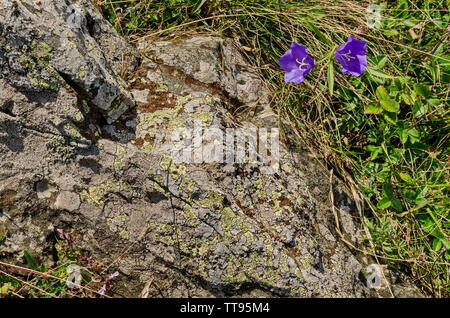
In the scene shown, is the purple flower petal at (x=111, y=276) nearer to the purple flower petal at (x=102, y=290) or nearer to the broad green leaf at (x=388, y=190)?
the purple flower petal at (x=102, y=290)

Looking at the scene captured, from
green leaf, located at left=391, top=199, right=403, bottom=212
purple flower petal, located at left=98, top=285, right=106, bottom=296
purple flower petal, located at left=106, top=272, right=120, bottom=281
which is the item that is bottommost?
green leaf, located at left=391, top=199, right=403, bottom=212

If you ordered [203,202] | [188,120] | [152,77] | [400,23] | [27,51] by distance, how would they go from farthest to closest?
[400,23] → [152,77] → [188,120] → [203,202] → [27,51]

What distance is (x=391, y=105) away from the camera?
2.26 metres

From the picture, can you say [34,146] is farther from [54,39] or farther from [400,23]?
[400,23]

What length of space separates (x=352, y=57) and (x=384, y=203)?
83cm

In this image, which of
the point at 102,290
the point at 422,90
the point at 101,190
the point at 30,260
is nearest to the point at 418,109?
the point at 422,90

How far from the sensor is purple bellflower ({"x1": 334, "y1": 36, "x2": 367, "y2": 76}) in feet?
6.86

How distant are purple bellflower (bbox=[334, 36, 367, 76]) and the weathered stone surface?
68 cm

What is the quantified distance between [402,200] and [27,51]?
2.10 m

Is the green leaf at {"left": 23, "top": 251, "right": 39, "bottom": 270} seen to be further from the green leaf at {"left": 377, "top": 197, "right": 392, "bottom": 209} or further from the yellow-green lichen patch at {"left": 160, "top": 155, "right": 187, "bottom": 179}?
the green leaf at {"left": 377, "top": 197, "right": 392, "bottom": 209}

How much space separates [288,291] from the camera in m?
1.89

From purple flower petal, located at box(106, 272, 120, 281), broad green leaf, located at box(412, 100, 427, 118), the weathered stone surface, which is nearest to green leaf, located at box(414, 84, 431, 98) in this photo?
broad green leaf, located at box(412, 100, 427, 118)

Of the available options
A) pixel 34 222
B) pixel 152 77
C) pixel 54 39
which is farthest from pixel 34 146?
pixel 152 77

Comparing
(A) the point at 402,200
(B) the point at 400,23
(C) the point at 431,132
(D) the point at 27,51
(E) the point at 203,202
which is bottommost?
(A) the point at 402,200
